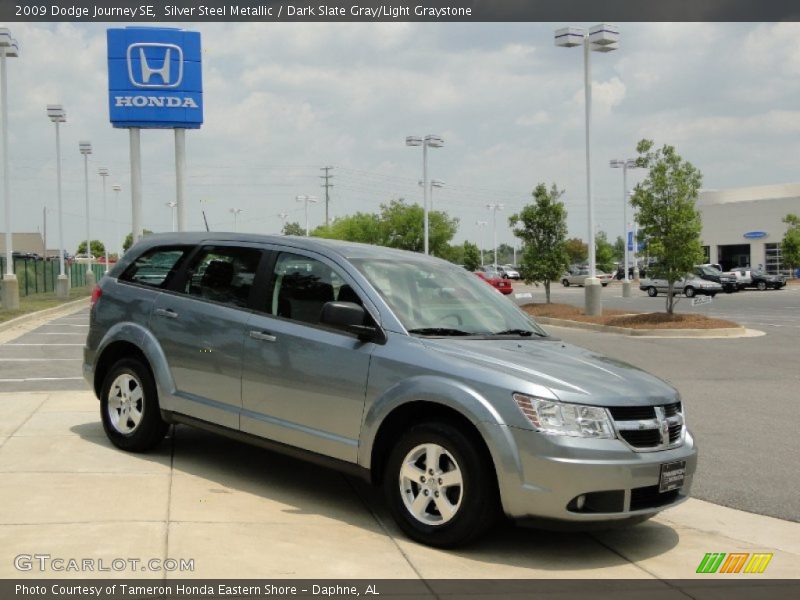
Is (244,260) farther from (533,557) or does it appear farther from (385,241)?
(385,241)

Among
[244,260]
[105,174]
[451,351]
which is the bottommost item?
[451,351]

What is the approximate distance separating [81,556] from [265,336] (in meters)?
2.08

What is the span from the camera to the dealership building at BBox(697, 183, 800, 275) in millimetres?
81250

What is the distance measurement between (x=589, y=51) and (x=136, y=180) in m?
13.6

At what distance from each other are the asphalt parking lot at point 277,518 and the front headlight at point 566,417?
0.81m

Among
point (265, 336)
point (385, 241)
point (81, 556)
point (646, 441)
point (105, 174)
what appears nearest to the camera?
point (81, 556)

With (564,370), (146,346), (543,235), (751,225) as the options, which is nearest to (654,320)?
(543,235)

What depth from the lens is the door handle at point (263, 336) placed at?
6.55 meters

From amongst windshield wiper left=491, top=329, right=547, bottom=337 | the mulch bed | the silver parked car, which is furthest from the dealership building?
windshield wiper left=491, top=329, right=547, bottom=337

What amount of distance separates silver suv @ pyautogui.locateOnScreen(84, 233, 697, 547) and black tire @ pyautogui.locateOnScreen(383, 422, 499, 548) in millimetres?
11

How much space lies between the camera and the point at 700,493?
7.34 metres

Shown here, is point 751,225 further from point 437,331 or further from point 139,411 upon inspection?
point 437,331

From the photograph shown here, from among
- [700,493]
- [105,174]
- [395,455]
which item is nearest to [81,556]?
[395,455]

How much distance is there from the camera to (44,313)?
29.6m
